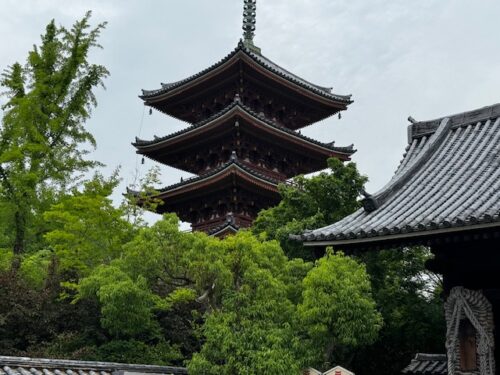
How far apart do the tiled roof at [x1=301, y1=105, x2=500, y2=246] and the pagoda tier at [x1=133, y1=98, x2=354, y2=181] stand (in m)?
13.6

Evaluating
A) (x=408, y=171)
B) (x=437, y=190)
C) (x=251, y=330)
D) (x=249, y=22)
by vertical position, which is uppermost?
(x=249, y=22)

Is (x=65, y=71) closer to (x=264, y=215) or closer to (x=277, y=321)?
(x=264, y=215)

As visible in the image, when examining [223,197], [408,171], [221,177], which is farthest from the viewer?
[223,197]

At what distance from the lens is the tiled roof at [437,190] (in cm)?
779

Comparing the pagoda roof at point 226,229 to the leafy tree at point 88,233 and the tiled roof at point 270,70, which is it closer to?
the leafy tree at point 88,233

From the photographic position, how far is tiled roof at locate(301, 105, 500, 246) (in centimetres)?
779

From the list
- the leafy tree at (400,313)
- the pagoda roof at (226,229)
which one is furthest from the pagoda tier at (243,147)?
the leafy tree at (400,313)

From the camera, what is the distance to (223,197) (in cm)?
2497

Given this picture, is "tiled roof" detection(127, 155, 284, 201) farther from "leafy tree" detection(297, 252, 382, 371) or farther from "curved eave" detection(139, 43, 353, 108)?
"leafy tree" detection(297, 252, 382, 371)

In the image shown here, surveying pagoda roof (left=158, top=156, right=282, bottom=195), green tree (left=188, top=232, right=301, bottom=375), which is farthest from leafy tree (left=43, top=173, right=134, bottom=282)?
green tree (left=188, top=232, right=301, bottom=375)

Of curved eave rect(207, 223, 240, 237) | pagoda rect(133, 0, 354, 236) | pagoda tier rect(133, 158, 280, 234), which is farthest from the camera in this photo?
pagoda rect(133, 0, 354, 236)

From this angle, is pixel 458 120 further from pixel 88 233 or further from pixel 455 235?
pixel 88 233

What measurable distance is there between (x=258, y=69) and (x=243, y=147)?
10.5ft

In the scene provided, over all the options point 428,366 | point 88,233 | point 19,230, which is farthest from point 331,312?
point 19,230
